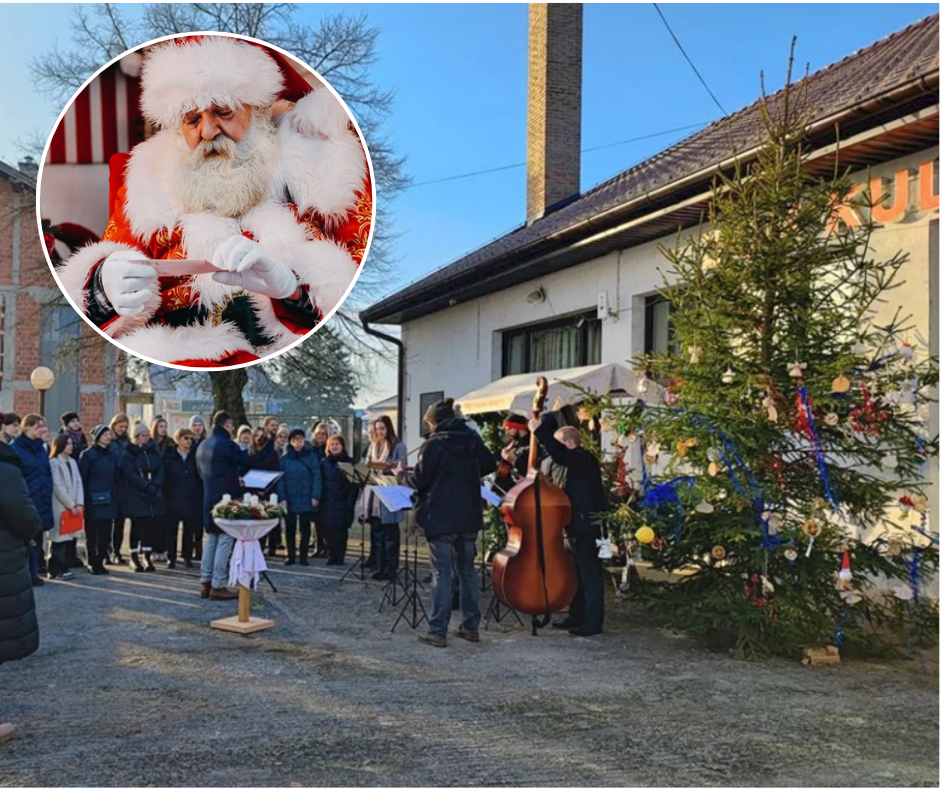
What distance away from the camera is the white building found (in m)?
Answer: 7.45

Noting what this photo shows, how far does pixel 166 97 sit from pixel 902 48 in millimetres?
9156

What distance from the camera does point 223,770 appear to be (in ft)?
13.3

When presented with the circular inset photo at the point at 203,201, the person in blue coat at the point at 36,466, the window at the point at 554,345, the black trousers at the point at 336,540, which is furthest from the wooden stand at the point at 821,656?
the person in blue coat at the point at 36,466

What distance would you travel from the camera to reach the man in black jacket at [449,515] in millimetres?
6672

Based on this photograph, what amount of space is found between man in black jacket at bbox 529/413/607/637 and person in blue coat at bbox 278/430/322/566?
4339 millimetres

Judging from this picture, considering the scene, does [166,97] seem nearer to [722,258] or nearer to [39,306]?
[722,258]

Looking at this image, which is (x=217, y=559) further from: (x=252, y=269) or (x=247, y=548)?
(x=252, y=269)

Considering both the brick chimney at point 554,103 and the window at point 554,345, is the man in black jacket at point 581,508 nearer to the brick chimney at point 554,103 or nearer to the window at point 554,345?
the window at point 554,345

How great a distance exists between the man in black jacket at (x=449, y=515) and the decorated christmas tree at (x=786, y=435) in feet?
3.82

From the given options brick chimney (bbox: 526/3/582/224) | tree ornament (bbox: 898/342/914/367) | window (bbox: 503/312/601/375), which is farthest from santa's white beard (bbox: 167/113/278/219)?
brick chimney (bbox: 526/3/582/224)

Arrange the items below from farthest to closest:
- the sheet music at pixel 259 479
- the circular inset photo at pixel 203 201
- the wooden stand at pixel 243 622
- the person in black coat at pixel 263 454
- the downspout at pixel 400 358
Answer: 1. the downspout at pixel 400 358
2. the person in black coat at pixel 263 454
3. the sheet music at pixel 259 479
4. the wooden stand at pixel 243 622
5. the circular inset photo at pixel 203 201

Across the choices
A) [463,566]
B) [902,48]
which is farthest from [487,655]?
[902,48]

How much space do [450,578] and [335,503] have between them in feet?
14.4

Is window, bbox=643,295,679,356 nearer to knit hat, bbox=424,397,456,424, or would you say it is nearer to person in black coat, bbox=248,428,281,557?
knit hat, bbox=424,397,456,424
